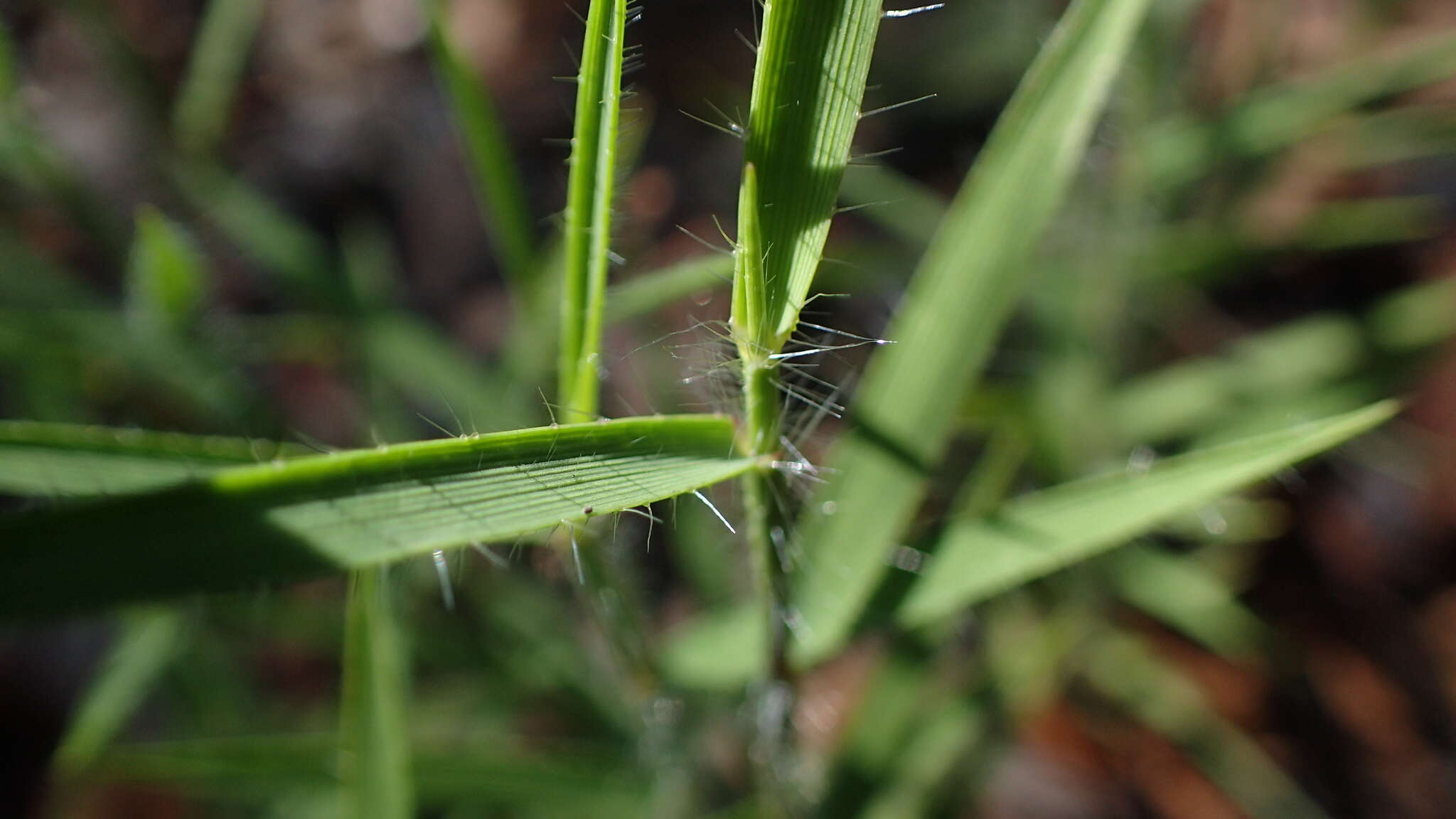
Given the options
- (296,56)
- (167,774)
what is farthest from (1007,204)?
(296,56)

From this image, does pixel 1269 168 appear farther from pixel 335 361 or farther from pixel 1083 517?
pixel 335 361

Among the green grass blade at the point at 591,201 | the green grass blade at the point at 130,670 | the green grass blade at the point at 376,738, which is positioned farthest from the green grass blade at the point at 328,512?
the green grass blade at the point at 130,670

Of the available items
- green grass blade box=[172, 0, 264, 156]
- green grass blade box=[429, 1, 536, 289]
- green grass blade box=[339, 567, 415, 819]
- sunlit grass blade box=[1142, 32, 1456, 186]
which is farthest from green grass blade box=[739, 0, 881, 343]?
green grass blade box=[172, 0, 264, 156]

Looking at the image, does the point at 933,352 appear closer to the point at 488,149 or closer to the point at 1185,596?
the point at 488,149

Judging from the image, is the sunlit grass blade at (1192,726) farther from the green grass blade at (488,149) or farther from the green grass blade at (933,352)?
the green grass blade at (488,149)

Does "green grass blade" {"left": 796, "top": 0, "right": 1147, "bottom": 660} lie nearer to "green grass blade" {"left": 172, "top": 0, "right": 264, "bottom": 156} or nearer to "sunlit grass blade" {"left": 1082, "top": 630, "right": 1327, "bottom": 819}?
"sunlit grass blade" {"left": 1082, "top": 630, "right": 1327, "bottom": 819}
